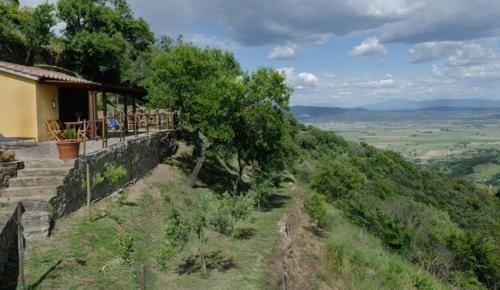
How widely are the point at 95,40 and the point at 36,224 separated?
100 feet

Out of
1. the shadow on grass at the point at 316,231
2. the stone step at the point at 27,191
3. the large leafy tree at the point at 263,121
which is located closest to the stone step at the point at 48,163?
the stone step at the point at 27,191

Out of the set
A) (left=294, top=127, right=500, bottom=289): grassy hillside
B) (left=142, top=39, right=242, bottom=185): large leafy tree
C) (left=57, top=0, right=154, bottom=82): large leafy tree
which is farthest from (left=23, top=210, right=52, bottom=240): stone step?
(left=57, top=0, right=154, bottom=82): large leafy tree

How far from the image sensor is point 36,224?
1123 centimetres

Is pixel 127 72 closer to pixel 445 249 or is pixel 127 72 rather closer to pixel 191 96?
pixel 191 96

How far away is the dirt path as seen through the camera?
525 inches

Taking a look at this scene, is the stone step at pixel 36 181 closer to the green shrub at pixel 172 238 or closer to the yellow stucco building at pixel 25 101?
the green shrub at pixel 172 238

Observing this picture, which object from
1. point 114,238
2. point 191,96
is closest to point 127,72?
point 191,96

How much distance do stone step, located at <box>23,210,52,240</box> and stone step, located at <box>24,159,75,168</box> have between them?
2.13 m

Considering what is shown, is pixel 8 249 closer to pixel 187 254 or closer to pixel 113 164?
pixel 187 254

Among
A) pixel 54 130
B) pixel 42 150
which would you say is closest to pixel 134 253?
pixel 42 150

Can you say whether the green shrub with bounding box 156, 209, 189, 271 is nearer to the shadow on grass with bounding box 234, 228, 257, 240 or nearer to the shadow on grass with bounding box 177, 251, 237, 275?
the shadow on grass with bounding box 177, 251, 237, 275

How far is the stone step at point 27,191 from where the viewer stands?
11742 mm

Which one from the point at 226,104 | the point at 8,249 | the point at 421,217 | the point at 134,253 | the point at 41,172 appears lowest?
the point at 421,217

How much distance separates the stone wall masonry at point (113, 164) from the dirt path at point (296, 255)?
6656mm
